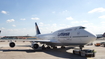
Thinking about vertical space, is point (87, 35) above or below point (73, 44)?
above

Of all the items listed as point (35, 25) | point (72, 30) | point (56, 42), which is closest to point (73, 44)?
point (72, 30)

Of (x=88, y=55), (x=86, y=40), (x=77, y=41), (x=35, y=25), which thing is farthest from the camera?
(x=35, y=25)

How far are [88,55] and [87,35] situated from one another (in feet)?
9.89


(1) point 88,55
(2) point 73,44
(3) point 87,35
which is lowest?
(1) point 88,55

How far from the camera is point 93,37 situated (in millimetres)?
16938

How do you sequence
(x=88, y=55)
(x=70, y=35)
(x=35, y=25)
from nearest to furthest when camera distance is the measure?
(x=88, y=55)
(x=70, y=35)
(x=35, y=25)

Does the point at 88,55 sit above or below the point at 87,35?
below

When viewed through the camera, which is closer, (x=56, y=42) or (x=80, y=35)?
(x=80, y=35)

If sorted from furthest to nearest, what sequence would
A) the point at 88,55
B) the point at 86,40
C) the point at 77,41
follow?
1. the point at 77,41
2. the point at 86,40
3. the point at 88,55

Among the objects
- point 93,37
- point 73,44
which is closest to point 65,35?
point 73,44

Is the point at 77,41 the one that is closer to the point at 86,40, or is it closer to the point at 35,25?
the point at 86,40

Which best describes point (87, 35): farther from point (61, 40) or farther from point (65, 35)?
point (61, 40)

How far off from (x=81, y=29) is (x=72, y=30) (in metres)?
2.10

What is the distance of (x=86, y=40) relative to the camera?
17312mm
